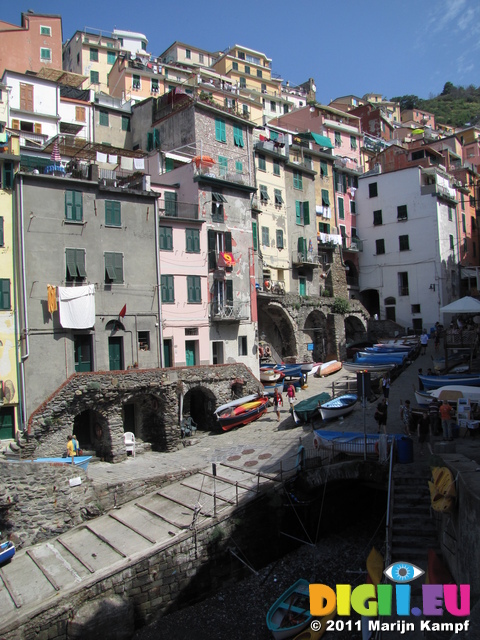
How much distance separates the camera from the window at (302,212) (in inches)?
1982

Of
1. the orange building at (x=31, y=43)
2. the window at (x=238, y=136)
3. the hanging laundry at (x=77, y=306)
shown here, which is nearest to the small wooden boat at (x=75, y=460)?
the hanging laundry at (x=77, y=306)

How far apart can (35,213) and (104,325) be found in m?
6.88

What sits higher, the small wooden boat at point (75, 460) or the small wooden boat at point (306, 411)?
the small wooden boat at point (306, 411)

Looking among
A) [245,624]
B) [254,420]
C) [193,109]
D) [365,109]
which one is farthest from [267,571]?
[365,109]

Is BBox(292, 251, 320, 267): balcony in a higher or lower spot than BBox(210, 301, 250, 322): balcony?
higher

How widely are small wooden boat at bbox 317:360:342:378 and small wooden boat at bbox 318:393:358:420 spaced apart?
13002 mm

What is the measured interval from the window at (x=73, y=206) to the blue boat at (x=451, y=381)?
21.3m

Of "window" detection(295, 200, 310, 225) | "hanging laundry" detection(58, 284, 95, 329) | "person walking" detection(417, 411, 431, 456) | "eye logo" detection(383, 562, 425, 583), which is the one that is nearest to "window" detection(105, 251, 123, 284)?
"hanging laundry" detection(58, 284, 95, 329)

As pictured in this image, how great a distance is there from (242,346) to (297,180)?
71.6ft

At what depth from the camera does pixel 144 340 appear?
101 feet

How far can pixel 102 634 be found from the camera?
53.5ft

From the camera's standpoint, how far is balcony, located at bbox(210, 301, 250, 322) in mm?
34594

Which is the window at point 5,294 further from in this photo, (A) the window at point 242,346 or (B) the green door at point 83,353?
(A) the window at point 242,346

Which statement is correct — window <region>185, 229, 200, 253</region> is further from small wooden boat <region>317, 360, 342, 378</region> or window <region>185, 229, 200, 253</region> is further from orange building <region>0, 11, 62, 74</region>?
orange building <region>0, 11, 62, 74</region>
